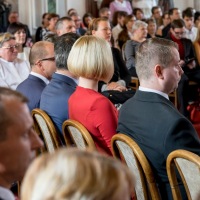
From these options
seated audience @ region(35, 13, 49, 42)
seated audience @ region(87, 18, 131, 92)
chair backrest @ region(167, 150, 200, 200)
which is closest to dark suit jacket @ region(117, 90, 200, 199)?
chair backrest @ region(167, 150, 200, 200)

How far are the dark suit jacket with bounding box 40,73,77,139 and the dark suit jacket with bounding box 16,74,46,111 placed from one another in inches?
13.2

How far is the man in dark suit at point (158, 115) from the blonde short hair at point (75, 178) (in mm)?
1228

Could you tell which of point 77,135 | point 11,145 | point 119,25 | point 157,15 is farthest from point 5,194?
point 157,15

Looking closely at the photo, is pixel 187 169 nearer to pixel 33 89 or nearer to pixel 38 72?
pixel 33 89

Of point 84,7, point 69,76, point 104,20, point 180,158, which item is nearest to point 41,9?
point 84,7

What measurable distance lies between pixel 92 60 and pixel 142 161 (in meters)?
0.91

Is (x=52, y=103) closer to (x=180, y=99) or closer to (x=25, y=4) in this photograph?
(x=180, y=99)

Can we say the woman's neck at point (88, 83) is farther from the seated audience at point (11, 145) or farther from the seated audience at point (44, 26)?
the seated audience at point (44, 26)

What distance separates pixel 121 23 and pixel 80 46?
6.27m

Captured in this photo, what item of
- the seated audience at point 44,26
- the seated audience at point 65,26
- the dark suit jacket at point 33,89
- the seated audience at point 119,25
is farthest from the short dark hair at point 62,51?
the seated audience at point 119,25

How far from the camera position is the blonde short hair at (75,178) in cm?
100

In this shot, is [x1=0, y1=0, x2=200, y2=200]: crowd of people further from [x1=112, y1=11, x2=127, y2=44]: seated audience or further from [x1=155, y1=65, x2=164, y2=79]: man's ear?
[x1=112, y1=11, x2=127, y2=44]: seated audience

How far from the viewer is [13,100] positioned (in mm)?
1505

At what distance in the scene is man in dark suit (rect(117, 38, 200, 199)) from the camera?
90.2 inches
